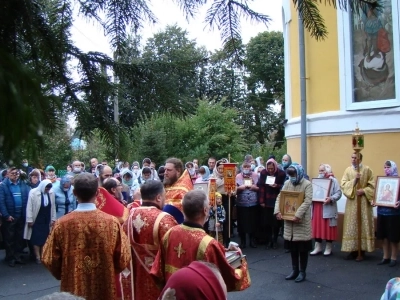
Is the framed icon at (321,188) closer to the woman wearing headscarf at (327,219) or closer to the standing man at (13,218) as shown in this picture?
the woman wearing headscarf at (327,219)

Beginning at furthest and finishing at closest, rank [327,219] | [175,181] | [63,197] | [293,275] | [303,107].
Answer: [303,107], [63,197], [327,219], [293,275], [175,181]

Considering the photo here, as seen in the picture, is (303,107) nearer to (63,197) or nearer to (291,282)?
(291,282)

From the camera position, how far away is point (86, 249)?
3.86 meters

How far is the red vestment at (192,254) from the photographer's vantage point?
3.38m

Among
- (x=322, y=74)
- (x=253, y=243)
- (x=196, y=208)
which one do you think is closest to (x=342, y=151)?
(x=322, y=74)

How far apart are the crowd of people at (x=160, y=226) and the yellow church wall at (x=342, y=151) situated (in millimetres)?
831

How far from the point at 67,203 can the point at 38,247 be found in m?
1.00

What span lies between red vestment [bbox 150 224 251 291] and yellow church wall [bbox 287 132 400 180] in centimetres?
694

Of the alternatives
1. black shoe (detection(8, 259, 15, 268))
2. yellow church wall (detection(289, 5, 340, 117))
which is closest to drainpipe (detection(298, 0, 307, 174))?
yellow church wall (detection(289, 5, 340, 117))

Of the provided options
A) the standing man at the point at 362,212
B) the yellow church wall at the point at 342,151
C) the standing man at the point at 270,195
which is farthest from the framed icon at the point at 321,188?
the yellow church wall at the point at 342,151

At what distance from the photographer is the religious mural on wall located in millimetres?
9609

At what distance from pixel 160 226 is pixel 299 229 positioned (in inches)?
140

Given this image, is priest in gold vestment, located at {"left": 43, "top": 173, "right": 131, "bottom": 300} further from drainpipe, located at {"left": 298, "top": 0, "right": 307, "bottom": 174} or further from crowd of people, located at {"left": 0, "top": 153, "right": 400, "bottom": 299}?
drainpipe, located at {"left": 298, "top": 0, "right": 307, "bottom": 174}

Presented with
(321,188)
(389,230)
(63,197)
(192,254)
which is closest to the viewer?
(192,254)
